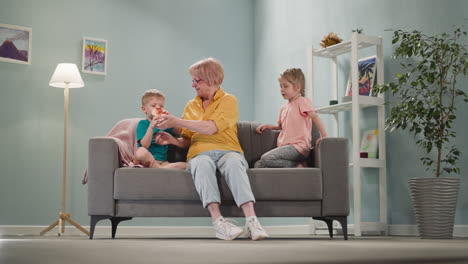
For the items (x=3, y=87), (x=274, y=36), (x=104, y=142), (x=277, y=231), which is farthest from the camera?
(x=274, y=36)

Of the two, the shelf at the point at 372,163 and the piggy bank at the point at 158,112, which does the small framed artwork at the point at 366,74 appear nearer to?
the shelf at the point at 372,163

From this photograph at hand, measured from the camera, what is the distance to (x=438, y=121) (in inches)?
142

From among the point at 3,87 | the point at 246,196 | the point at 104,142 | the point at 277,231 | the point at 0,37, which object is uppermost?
the point at 0,37

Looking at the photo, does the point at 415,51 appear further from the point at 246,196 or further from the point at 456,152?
the point at 246,196

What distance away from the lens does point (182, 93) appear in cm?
560

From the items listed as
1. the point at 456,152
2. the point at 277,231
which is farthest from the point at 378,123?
the point at 277,231

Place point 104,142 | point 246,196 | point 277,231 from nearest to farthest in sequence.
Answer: point 246,196 → point 104,142 → point 277,231

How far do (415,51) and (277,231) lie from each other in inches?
88.5

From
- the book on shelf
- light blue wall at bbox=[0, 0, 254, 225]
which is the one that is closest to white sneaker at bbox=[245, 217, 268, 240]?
the book on shelf

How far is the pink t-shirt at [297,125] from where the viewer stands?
3.55 metres

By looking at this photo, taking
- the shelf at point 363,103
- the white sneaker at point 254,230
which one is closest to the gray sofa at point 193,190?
the white sneaker at point 254,230

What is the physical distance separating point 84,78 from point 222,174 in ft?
8.15

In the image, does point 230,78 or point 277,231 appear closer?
point 277,231

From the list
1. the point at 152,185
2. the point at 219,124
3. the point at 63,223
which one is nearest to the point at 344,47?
the point at 219,124
